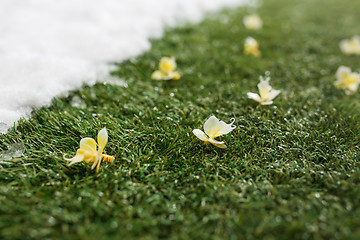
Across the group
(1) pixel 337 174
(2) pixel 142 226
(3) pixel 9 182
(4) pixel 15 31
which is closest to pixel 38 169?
(3) pixel 9 182

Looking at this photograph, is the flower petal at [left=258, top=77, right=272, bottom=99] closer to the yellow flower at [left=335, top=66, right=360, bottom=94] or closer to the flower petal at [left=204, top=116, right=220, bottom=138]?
the flower petal at [left=204, top=116, right=220, bottom=138]

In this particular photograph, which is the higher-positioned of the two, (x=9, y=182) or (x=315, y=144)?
(x=315, y=144)

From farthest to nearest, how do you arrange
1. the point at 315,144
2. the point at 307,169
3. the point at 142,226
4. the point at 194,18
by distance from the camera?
1. the point at 194,18
2. the point at 315,144
3. the point at 307,169
4. the point at 142,226

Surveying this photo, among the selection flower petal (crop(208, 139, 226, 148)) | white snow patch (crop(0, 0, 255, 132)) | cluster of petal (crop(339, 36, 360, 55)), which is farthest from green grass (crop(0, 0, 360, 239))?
cluster of petal (crop(339, 36, 360, 55))

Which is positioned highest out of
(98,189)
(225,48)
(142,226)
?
(225,48)

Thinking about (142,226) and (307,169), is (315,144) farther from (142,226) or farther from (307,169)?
(142,226)

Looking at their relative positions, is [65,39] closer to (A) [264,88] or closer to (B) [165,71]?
(B) [165,71]
